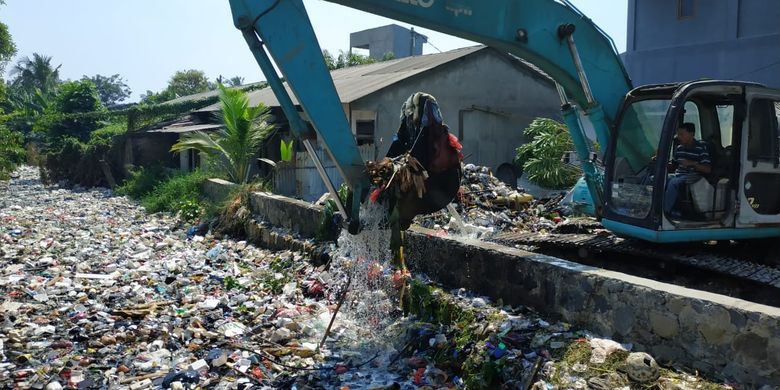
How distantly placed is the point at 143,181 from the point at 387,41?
2738 cm

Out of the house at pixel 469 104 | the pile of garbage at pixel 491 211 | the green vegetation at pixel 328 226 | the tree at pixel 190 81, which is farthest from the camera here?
the tree at pixel 190 81

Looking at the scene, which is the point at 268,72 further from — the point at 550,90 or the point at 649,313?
the point at 550,90

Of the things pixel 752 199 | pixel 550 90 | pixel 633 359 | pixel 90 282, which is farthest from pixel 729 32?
pixel 90 282

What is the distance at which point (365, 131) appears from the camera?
44.4 ft

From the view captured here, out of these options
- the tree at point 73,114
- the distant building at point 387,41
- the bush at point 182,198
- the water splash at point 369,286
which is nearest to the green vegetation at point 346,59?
the distant building at point 387,41

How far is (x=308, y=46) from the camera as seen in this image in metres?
4.32

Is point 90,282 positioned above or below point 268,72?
below

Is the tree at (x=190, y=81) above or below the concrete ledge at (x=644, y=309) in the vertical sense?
above

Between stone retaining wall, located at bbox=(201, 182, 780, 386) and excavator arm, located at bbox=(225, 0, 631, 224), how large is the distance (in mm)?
1110

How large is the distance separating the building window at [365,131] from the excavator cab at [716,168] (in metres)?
8.88

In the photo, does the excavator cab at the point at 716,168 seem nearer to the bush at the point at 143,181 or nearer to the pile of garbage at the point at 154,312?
the pile of garbage at the point at 154,312

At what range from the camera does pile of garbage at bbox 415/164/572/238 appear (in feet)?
28.5

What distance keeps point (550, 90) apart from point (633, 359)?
1320 cm

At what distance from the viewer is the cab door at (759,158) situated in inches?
184
